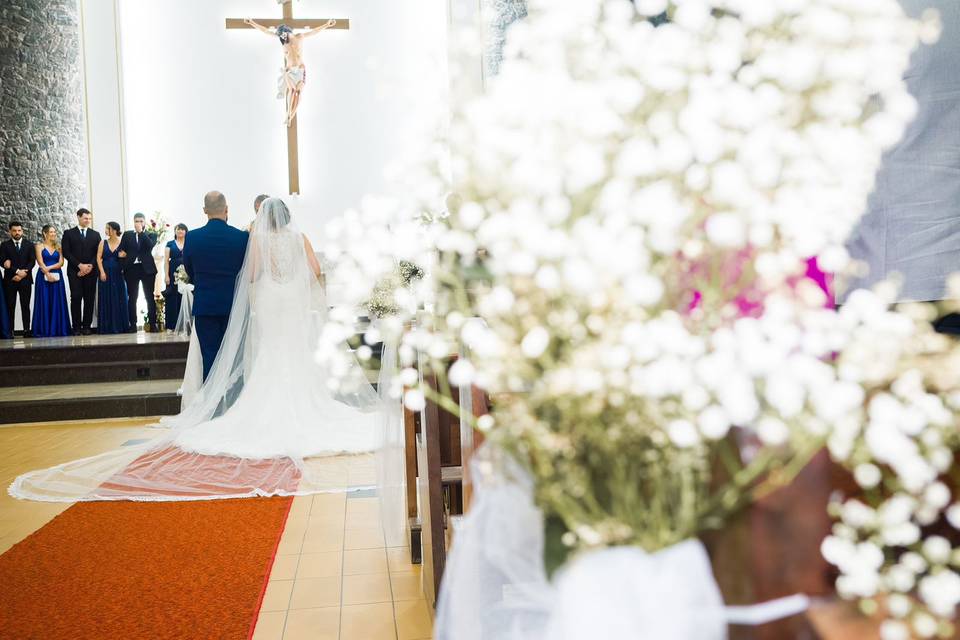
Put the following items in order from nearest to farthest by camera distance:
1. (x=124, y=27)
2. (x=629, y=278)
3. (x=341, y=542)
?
1. (x=629, y=278)
2. (x=341, y=542)
3. (x=124, y=27)

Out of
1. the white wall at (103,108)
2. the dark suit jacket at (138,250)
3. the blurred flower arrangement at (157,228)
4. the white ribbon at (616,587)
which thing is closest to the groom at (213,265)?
the dark suit jacket at (138,250)

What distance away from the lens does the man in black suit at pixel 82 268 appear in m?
10.3

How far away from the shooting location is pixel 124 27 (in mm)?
11367

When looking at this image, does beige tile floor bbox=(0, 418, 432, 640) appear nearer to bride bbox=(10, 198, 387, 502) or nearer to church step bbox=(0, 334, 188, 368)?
bride bbox=(10, 198, 387, 502)

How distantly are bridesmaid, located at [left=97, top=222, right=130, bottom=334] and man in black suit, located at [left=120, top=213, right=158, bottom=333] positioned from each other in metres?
0.10

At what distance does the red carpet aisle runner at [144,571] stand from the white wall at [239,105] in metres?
7.82

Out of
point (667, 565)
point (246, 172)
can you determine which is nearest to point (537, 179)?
point (667, 565)

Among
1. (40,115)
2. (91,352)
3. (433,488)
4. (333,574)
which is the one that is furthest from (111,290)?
(433,488)

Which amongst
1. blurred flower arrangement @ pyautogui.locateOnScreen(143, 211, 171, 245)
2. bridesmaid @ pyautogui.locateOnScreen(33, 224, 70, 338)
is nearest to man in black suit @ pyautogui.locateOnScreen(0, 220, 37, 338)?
bridesmaid @ pyautogui.locateOnScreen(33, 224, 70, 338)

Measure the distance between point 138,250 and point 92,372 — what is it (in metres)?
2.89

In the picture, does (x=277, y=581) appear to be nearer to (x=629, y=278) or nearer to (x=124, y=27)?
(x=629, y=278)

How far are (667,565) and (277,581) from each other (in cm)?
268

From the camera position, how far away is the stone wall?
10.3 metres

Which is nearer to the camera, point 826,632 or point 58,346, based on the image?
point 826,632
